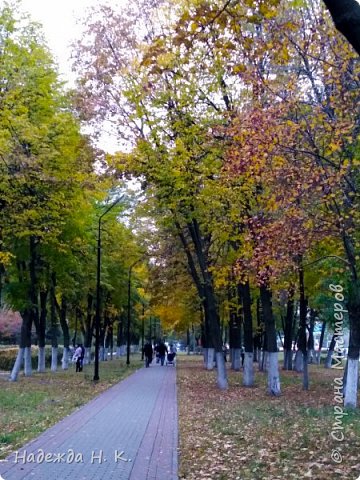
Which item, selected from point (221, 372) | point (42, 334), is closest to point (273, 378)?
point (221, 372)

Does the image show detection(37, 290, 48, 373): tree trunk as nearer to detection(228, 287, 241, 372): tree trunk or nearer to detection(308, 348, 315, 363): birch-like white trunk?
detection(228, 287, 241, 372): tree trunk

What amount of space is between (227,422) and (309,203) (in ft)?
17.3

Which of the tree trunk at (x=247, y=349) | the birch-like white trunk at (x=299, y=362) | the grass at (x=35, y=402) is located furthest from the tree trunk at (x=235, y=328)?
the grass at (x=35, y=402)

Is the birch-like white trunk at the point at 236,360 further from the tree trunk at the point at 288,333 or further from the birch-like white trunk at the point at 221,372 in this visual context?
the birch-like white trunk at the point at 221,372

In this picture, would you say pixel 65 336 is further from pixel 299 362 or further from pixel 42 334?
pixel 299 362

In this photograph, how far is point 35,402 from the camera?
15.9 metres

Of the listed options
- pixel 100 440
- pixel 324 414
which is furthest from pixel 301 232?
pixel 100 440

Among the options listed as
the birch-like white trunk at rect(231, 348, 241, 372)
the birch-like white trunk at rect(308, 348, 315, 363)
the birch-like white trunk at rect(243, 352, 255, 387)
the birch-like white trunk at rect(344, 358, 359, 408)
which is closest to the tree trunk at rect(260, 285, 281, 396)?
the birch-like white trunk at rect(243, 352, 255, 387)

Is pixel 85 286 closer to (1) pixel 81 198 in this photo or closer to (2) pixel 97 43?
(1) pixel 81 198

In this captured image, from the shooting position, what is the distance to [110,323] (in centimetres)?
5491

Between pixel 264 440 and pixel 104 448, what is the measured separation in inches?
108

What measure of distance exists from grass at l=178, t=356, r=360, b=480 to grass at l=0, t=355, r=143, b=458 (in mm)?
2867

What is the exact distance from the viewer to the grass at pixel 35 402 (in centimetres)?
1066

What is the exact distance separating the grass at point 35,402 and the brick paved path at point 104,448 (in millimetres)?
335
